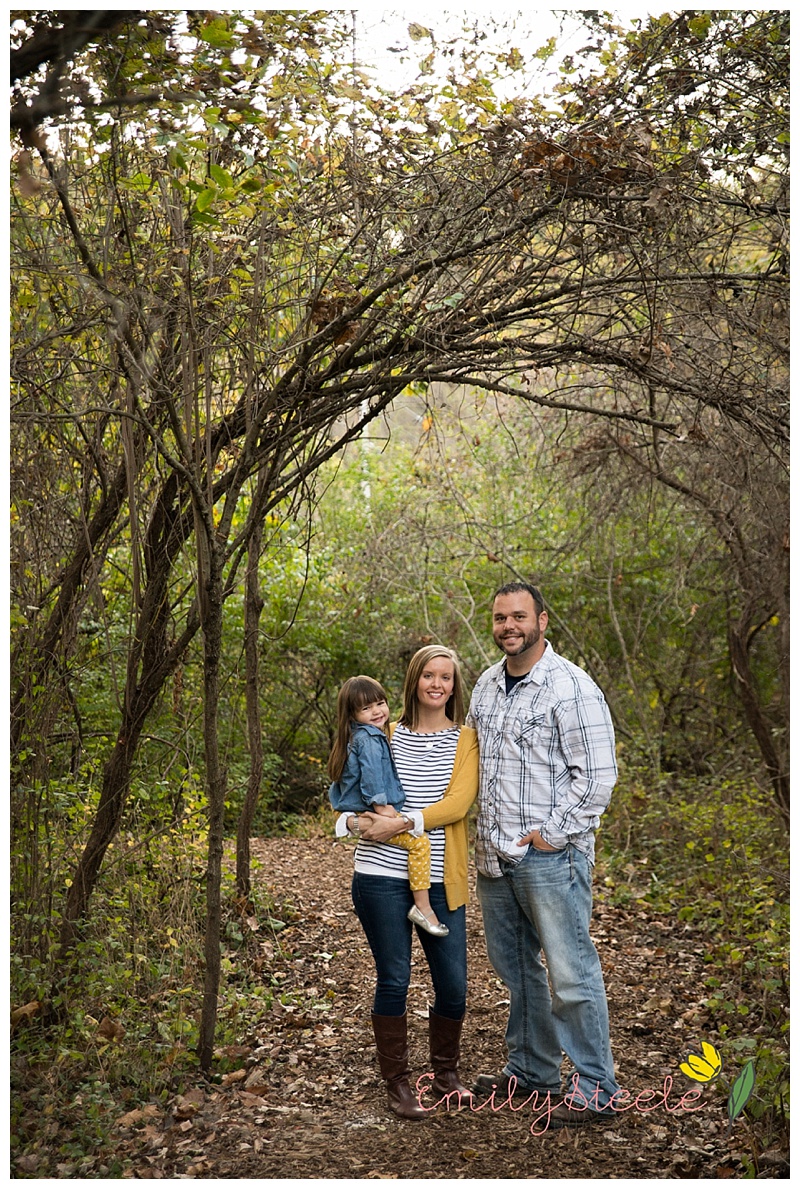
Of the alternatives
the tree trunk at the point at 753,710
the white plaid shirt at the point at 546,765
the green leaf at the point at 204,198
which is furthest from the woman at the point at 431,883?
the tree trunk at the point at 753,710

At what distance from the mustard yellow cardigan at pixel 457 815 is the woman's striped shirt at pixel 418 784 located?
0.02 m

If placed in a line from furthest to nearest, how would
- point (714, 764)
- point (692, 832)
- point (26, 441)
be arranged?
point (714, 764) → point (692, 832) → point (26, 441)

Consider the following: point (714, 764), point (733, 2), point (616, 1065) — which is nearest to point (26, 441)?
point (733, 2)

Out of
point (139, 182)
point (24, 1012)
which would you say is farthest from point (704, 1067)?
point (139, 182)

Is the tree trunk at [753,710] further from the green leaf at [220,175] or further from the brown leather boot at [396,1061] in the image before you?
the green leaf at [220,175]

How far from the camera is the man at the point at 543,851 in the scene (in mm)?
3629

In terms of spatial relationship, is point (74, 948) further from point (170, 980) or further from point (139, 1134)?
point (139, 1134)

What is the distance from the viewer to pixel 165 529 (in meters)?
4.60

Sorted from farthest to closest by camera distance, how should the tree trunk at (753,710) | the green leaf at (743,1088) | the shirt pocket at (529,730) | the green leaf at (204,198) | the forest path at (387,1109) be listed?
the tree trunk at (753,710) → the shirt pocket at (529,730) → the forest path at (387,1109) → the green leaf at (743,1088) → the green leaf at (204,198)

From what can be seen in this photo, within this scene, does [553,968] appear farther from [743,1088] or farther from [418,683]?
[418,683]

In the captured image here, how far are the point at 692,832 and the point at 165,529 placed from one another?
200 inches

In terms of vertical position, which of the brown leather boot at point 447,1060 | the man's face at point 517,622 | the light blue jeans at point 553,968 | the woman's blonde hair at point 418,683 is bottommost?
the brown leather boot at point 447,1060

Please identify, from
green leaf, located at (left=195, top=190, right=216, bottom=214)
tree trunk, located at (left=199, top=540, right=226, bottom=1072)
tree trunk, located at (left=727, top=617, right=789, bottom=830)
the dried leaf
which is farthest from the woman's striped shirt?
tree trunk, located at (left=727, top=617, right=789, bottom=830)

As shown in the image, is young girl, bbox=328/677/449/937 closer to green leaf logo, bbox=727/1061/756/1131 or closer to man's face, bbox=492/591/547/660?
man's face, bbox=492/591/547/660
